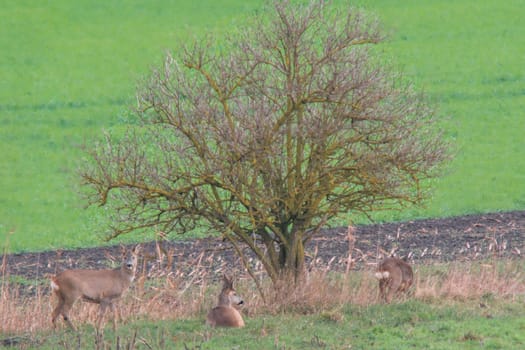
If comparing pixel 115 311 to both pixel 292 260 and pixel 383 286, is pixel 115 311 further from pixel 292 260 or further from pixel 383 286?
pixel 383 286

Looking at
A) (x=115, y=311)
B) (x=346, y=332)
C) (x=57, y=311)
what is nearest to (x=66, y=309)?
(x=57, y=311)

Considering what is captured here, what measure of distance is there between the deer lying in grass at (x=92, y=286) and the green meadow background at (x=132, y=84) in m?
9.95

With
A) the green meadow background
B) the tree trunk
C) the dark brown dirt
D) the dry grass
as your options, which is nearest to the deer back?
the dry grass

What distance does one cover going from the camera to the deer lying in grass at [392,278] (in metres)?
14.4

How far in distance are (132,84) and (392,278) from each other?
24.3 metres

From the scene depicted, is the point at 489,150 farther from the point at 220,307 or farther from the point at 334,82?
the point at 220,307

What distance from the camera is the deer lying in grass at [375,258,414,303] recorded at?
14.4 m

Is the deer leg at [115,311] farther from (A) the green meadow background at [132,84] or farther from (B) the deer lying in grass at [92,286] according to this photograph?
(A) the green meadow background at [132,84]

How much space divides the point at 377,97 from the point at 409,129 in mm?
746

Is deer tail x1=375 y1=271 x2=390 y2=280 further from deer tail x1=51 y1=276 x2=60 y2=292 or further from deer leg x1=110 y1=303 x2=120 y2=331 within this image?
deer tail x1=51 y1=276 x2=60 y2=292

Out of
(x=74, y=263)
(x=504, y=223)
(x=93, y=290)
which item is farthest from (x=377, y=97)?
(x=504, y=223)

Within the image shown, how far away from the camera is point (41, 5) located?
45000 mm

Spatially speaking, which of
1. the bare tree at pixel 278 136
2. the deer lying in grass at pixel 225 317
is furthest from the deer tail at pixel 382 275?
the deer lying in grass at pixel 225 317

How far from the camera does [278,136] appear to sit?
13898 mm
